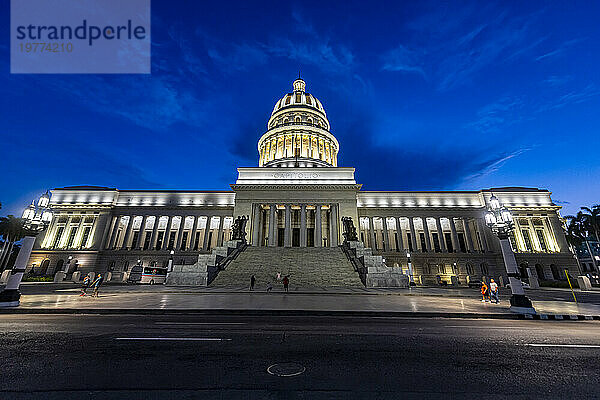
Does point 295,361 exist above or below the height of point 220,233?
below

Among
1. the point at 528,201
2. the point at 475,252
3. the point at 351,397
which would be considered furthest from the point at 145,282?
the point at 528,201

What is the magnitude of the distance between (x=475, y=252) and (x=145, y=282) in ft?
176

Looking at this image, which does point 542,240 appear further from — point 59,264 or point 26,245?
point 59,264

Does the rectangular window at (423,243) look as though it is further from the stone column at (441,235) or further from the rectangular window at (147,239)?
the rectangular window at (147,239)

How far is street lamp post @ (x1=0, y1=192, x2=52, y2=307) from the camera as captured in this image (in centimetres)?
1261

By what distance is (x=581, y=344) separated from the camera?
670 centimetres

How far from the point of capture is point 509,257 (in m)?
13.5

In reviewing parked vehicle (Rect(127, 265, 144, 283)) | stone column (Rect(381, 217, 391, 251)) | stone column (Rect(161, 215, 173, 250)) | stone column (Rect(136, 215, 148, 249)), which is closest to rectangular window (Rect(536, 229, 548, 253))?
stone column (Rect(381, 217, 391, 251))

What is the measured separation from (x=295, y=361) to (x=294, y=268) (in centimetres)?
2353

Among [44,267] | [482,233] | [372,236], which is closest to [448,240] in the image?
[482,233]

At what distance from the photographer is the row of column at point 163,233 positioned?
52.4m

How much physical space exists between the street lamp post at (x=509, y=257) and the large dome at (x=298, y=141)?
1857 inches

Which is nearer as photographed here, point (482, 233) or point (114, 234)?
point (482, 233)

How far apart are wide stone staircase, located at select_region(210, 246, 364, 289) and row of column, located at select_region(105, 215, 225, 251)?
2343 centimetres
